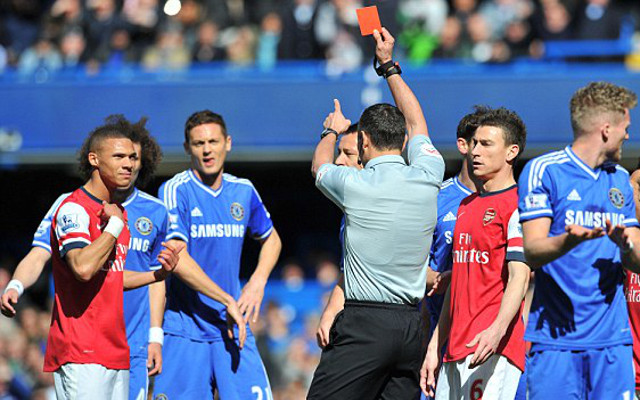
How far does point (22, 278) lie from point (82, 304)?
3.43 feet

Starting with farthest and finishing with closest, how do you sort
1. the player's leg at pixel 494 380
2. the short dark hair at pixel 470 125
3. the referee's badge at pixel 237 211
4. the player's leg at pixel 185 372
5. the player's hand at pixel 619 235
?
the referee's badge at pixel 237 211 → the player's leg at pixel 185 372 → the short dark hair at pixel 470 125 → the player's leg at pixel 494 380 → the player's hand at pixel 619 235

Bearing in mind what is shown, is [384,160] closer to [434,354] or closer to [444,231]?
[434,354]

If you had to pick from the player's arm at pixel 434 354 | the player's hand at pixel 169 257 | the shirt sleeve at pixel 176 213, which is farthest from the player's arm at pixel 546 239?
the shirt sleeve at pixel 176 213

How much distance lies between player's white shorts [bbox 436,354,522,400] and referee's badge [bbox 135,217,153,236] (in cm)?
270

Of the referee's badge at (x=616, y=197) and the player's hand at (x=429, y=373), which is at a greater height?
the referee's badge at (x=616, y=197)

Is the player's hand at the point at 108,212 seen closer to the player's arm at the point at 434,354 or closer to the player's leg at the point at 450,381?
the player's arm at the point at 434,354

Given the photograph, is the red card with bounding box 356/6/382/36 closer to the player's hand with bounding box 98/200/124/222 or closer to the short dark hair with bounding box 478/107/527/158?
the short dark hair with bounding box 478/107/527/158

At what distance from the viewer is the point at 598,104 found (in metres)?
5.68

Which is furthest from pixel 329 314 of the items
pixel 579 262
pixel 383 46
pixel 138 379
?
pixel 138 379

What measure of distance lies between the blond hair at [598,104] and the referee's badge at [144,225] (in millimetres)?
3333

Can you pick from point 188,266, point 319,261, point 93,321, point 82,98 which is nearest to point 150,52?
point 82,98

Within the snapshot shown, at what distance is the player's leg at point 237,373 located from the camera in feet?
24.4

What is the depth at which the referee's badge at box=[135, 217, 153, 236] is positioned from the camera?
300 inches

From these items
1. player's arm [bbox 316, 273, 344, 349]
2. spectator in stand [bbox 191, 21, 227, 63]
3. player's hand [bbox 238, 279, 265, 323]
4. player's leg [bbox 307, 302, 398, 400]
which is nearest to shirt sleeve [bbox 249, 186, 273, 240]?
player's hand [bbox 238, 279, 265, 323]
